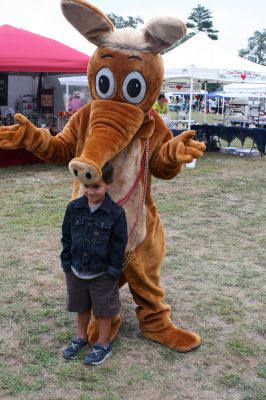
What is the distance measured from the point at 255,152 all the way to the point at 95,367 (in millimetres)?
10996

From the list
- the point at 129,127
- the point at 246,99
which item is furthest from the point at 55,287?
the point at 246,99

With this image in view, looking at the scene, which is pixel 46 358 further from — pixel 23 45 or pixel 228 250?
pixel 23 45

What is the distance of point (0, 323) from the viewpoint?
11.5 feet

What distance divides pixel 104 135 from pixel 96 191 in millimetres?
308

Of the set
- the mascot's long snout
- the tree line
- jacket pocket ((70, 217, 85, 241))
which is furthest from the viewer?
the tree line

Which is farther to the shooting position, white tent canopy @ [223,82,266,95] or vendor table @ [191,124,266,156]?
white tent canopy @ [223,82,266,95]

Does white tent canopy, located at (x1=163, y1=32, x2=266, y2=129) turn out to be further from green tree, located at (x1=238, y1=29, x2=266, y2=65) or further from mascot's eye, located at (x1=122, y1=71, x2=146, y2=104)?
green tree, located at (x1=238, y1=29, x2=266, y2=65)

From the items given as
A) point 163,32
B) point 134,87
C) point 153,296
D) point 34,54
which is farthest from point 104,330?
point 34,54

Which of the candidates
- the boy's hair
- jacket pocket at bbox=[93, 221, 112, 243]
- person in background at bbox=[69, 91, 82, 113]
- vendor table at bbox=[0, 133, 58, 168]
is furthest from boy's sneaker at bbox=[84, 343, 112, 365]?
person in background at bbox=[69, 91, 82, 113]

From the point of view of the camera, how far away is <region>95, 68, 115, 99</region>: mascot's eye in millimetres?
2879

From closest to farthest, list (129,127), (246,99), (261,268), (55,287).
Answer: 1. (129,127)
2. (55,287)
3. (261,268)
4. (246,99)

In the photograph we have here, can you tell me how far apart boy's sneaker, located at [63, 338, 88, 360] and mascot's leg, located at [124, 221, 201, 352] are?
1.37 ft

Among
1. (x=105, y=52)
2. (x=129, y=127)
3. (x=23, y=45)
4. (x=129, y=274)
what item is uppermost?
(x=23, y=45)

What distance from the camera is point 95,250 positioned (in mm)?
2826
